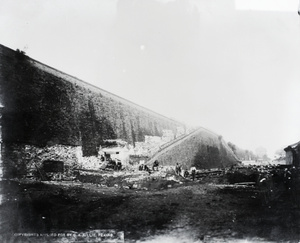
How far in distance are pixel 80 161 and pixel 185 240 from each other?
2359 mm

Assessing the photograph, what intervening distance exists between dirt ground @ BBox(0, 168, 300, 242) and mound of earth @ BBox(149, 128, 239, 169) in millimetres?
869

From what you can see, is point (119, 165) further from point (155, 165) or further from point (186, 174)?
point (186, 174)

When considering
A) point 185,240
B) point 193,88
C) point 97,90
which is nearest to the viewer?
point 185,240

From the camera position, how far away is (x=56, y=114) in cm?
482

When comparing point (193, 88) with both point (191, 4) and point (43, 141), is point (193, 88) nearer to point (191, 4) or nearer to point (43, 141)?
point (191, 4)

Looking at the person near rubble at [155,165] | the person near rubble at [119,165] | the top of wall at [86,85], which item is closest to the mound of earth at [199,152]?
the person near rubble at [155,165]

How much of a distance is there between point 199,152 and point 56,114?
3.37 metres

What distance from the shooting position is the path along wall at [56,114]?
451cm

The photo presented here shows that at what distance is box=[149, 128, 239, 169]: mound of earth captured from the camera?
16.6 feet

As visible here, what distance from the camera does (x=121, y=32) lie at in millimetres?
4492

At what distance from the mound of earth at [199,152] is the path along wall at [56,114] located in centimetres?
51

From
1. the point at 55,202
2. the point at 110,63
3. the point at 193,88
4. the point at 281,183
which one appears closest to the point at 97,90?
the point at 110,63

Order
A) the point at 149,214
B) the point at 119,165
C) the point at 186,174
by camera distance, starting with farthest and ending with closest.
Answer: the point at 186,174
the point at 119,165
the point at 149,214

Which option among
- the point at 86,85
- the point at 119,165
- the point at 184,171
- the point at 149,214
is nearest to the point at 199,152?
the point at 184,171
